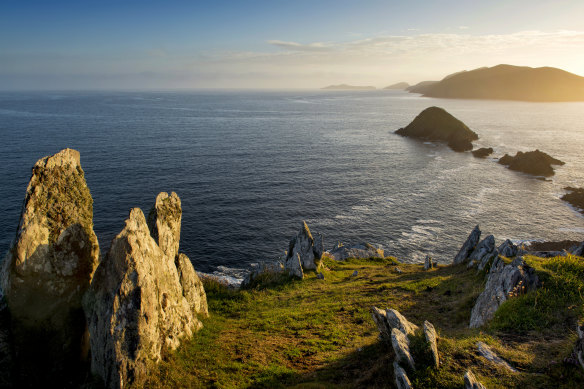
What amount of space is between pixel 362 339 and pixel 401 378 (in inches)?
343

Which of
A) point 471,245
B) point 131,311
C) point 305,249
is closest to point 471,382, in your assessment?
point 131,311

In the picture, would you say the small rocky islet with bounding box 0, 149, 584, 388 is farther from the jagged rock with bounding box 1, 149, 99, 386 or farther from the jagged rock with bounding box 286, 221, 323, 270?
the jagged rock with bounding box 286, 221, 323, 270

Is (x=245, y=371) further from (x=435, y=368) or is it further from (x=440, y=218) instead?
(x=440, y=218)

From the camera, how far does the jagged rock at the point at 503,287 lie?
20.5 meters

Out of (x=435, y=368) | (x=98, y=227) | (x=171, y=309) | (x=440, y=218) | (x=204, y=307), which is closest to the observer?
(x=435, y=368)

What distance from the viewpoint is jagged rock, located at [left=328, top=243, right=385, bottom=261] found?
5110cm

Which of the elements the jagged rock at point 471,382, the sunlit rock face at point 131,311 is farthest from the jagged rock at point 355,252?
the jagged rock at point 471,382

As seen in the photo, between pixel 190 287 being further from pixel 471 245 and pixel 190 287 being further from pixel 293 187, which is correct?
pixel 293 187

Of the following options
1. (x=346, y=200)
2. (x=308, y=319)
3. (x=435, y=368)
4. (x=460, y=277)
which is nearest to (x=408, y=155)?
(x=346, y=200)

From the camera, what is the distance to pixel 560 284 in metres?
19.6

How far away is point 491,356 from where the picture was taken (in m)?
14.7

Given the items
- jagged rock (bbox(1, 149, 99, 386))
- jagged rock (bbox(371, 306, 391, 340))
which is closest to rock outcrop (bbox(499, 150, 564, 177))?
jagged rock (bbox(371, 306, 391, 340))

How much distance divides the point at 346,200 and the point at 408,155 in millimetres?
60228

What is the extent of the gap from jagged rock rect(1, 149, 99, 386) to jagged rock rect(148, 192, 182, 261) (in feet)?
13.5
